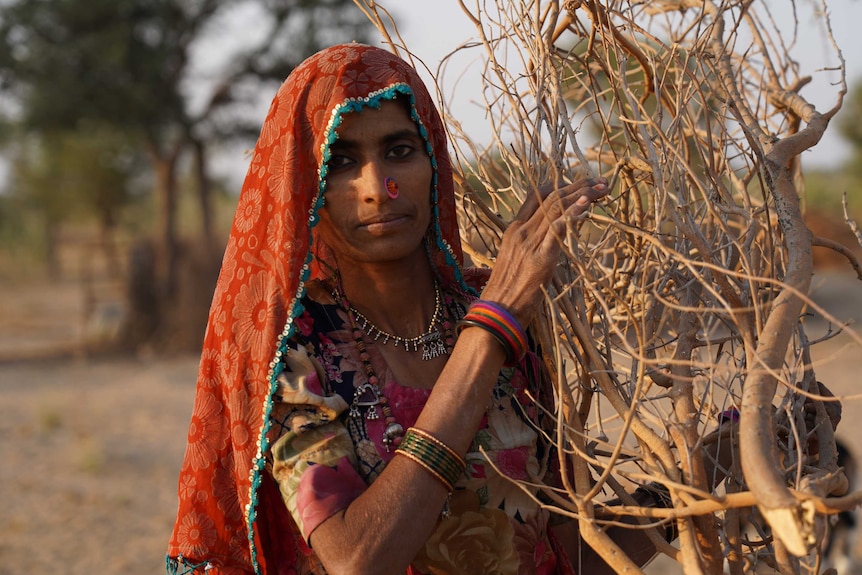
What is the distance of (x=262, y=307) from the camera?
60.6 inches

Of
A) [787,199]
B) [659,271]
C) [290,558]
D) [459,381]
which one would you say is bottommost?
[290,558]

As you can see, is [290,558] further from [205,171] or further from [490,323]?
[205,171]

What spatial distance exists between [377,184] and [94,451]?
612 centimetres

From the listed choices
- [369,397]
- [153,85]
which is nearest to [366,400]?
[369,397]

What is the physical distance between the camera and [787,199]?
136 cm

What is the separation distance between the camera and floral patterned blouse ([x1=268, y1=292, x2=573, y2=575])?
141 centimetres

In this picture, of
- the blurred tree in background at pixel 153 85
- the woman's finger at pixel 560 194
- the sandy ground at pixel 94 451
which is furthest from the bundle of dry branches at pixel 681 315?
the blurred tree in background at pixel 153 85

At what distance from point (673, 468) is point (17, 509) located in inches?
221

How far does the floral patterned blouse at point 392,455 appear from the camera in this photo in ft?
4.63

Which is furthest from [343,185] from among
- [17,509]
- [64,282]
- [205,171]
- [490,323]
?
[64,282]

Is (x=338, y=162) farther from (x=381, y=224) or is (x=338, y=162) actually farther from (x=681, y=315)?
(x=681, y=315)

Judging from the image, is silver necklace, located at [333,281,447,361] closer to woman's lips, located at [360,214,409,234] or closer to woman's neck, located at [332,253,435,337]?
woman's neck, located at [332,253,435,337]

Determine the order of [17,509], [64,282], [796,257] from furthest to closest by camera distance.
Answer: [64,282], [17,509], [796,257]

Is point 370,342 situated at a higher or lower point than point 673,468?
higher
